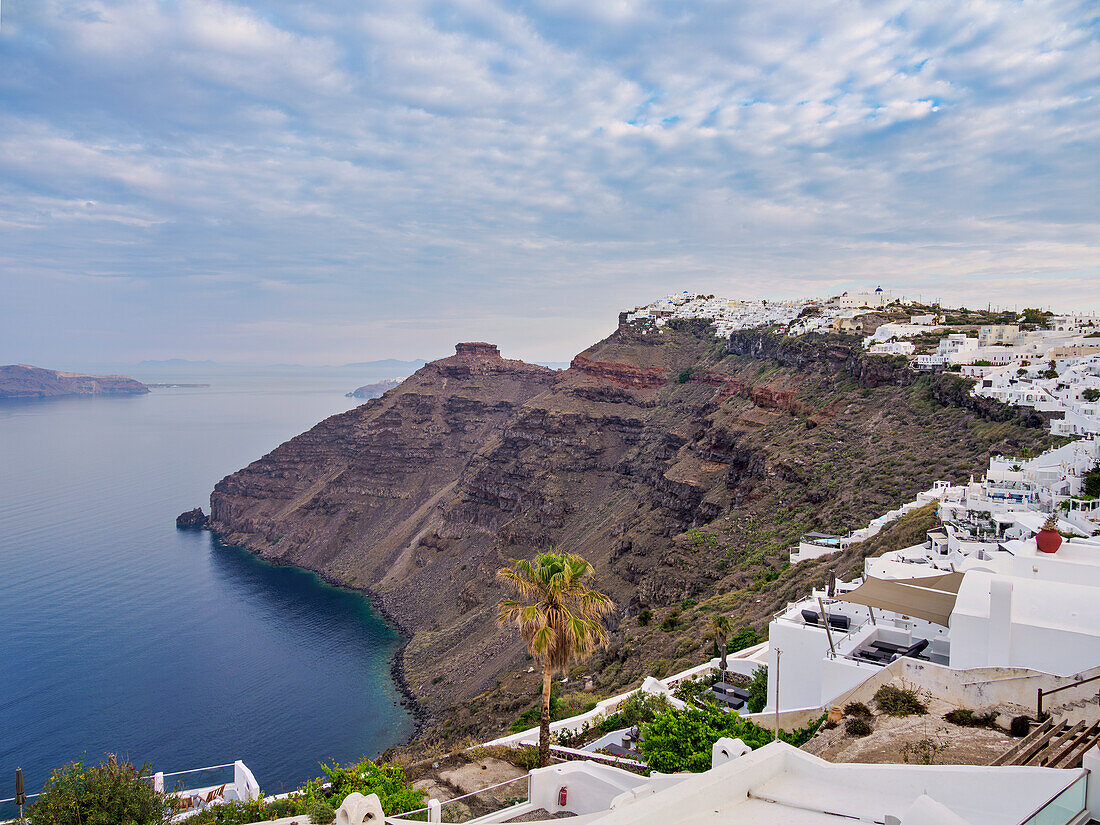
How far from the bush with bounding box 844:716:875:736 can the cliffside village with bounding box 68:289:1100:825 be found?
5.7 inches

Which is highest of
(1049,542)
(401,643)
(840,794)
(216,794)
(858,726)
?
(1049,542)

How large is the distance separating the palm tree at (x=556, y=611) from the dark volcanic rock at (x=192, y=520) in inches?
4252

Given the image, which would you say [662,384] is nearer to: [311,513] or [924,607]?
[311,513]

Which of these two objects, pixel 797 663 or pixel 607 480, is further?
pixel 607 480

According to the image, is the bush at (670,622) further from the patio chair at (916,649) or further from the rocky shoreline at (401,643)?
the rocky shoreline at (401,643)

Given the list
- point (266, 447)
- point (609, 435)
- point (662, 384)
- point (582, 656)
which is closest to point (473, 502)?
point (609, 435)

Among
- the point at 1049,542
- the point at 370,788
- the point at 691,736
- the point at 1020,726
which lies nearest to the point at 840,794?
the point at 691,736

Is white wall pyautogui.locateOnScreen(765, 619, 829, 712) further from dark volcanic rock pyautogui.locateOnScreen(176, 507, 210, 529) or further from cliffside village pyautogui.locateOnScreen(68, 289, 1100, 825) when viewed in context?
dark volcanic rock pyautogui.locateOnScreen(176, 507, 210, 529)

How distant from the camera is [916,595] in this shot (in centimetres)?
1780

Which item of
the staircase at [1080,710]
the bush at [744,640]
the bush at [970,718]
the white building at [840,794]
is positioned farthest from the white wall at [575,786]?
the bush at [744,640]

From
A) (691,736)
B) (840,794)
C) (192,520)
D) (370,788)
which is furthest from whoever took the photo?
(192,520)

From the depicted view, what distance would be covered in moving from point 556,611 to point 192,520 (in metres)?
110

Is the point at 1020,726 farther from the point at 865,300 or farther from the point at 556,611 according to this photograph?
the point at 865,300

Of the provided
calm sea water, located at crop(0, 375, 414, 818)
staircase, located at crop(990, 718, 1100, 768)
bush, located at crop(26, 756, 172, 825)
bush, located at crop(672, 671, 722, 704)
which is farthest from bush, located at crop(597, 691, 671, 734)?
calm sea water, located at crop(0, 375, 414, 818)
